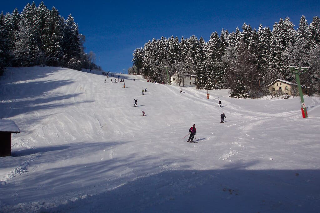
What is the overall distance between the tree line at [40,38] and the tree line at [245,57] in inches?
1106

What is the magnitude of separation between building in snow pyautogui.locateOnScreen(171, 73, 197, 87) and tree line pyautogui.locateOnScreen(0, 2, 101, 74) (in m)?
32.3

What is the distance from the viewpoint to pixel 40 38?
6962 centimetres

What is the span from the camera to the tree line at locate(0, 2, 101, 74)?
205ft

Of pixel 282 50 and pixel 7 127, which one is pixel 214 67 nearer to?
pixel 282 50

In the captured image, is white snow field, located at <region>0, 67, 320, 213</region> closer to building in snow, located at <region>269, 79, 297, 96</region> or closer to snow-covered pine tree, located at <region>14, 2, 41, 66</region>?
building in snow, located at <region>269, 79, 297, 96</region>

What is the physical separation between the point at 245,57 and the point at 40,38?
57.4 metres

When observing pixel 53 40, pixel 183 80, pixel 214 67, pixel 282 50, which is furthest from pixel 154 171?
pixel 183 80

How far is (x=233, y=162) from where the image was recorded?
10648mm

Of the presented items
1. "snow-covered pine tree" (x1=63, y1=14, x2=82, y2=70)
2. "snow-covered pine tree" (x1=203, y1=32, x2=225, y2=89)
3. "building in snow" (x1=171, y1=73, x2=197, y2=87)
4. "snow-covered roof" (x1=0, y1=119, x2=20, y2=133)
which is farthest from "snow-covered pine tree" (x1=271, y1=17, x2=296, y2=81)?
"snow-covered pine tree" (x1=63, y1=14, x2=82, y2=70)

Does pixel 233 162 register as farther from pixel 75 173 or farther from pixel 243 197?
pixel 75 173

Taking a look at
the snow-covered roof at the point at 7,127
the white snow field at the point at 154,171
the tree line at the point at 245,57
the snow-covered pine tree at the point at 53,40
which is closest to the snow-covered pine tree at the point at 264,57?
the tree line at the point at 245,57

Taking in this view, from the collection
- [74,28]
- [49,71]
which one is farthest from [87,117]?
[74,28]

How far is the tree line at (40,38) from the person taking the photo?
6247 centimetres

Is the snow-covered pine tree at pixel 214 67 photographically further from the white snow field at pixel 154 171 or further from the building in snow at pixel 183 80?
the white snow field at pixel 154 171
